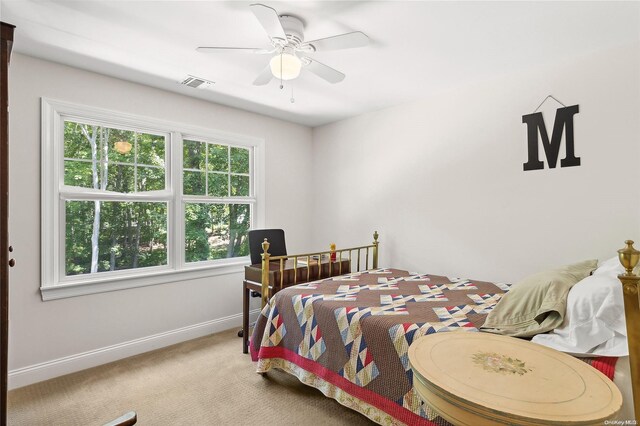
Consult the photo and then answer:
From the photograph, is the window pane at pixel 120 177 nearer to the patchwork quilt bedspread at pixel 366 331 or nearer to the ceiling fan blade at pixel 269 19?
the patchwork quilt bedspread at pixel 366 331

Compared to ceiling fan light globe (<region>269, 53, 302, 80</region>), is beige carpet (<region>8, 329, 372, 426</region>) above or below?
below

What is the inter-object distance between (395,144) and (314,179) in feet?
4.18

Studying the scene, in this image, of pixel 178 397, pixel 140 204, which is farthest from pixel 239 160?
pixel 178 397

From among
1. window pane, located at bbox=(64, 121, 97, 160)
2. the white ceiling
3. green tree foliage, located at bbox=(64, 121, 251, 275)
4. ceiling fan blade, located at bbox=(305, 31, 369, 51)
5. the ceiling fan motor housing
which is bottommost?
green tree foliage, located at bbox=(64, 121, 251, 275)

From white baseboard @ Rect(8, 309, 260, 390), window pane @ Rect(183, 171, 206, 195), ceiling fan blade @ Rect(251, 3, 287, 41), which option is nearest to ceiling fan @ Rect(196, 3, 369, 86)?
ceiling fan blade @ Rect(251, 3, 287, 41)

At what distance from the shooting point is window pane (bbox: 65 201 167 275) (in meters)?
2.71

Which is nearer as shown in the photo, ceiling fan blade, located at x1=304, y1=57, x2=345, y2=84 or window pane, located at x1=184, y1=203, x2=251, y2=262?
ceiling fan blade, located at x1=304, y1=57, x2=345, y2=84

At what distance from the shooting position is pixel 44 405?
2133mm

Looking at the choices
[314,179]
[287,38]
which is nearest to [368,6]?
[287,38]

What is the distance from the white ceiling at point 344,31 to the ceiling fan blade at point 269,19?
0.15 meters

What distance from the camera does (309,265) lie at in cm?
302

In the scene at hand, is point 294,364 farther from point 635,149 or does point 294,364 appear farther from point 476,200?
point 635,149

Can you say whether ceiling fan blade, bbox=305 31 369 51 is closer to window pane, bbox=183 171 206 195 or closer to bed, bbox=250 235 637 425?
bed, bbox=250 235 637 425

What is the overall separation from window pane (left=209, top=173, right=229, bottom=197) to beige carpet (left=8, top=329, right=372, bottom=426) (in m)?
1.64
